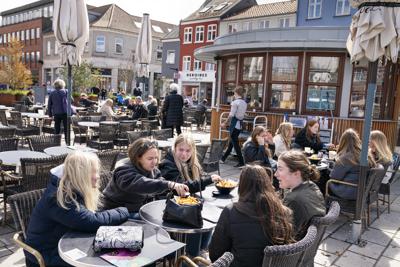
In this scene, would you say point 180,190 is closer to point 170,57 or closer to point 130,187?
point 130,187

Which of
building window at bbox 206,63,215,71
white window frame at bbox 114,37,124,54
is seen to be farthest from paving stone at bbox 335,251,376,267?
white window frame at bbox 114,37,124,54

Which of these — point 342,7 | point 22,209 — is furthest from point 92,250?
point 342,7

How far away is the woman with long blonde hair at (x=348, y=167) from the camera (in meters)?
4.80

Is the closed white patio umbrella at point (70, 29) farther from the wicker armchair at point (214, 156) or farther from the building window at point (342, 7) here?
the building window at point (342, 7)

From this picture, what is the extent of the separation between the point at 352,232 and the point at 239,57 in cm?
629

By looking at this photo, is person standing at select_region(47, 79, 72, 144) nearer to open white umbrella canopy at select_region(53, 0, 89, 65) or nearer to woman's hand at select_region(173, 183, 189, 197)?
open white umbrella canopy at select_region(53, 0, 89, 65)

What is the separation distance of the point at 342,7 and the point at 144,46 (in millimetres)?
16209

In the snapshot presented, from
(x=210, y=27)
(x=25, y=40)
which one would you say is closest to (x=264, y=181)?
(x=210, y=27)

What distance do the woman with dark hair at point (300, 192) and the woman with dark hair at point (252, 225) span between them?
41 cm

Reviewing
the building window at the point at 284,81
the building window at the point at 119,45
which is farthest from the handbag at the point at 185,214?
the building window at the point at 119,45

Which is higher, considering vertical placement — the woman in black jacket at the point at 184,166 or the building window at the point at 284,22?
the building window at the point at 284,22

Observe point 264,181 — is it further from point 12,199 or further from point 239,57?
point 239,57

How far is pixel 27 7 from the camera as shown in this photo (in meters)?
53.9

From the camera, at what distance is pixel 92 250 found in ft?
7.30
